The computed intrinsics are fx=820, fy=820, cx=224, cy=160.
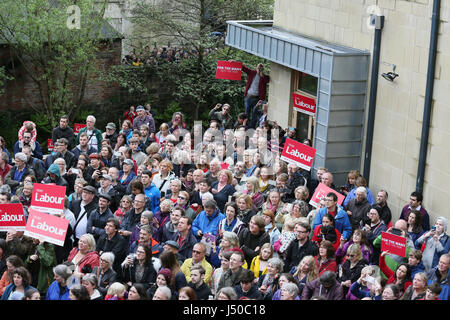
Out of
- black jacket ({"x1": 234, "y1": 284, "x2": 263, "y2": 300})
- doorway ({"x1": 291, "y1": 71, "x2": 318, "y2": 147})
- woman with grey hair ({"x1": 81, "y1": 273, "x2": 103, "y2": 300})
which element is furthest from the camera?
doorway ({"x1": 291, "y1": 71, "x2": 318, "y2": 147})

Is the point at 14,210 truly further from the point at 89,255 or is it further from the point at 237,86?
the point at 237,86

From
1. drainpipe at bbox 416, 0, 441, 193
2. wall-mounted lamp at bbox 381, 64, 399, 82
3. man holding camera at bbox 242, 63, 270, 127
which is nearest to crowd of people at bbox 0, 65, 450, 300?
drainpipe at bbox 416, 0, 441, 193

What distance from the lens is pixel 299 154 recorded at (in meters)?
15.2

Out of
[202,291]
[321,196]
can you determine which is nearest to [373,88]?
[321,196]

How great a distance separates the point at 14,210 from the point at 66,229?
108 cm

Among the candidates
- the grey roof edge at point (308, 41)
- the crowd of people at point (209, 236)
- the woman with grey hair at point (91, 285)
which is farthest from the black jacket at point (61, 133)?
the woman with grey hair at point (91, 285)

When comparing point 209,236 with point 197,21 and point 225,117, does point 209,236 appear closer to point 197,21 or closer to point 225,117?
point 225,117

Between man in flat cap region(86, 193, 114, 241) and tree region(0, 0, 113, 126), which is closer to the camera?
man in flat cap region(86, 193, 114, 241)

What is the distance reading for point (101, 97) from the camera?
1113 inches

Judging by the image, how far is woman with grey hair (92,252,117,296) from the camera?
11.0 meters

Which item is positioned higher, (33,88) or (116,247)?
(116,247)

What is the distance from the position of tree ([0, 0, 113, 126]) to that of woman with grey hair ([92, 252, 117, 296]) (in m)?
13.9

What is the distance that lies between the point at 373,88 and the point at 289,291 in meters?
7.49

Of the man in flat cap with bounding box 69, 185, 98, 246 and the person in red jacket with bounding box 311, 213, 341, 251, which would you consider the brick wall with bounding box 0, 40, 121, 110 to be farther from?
the person in red jacket with bounding box 311, 213, 341, 251
